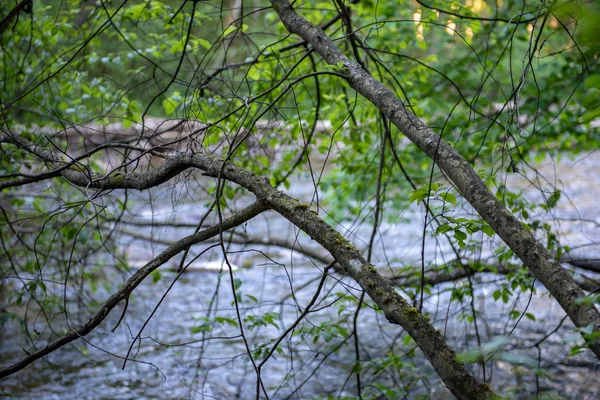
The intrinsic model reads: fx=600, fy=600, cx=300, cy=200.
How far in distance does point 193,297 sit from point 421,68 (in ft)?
12.5

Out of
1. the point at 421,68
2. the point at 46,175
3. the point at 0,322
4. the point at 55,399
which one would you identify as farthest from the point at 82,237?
the point at 421,68

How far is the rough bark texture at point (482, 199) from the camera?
4.49ft

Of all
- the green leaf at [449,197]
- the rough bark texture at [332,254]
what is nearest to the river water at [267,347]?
the rough bark texture at [332,254]

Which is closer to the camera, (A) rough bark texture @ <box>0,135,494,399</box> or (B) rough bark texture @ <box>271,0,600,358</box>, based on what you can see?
(B) rough bark texture @ <box>271,0,600,358</box>

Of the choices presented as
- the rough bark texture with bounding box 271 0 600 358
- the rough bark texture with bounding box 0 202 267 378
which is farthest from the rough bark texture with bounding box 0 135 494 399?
the rough bark texture with bounding box 271 0 600 358

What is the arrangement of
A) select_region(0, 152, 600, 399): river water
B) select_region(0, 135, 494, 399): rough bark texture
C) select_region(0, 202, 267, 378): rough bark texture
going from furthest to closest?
1. select_region(0, 152, 600, 399): river water
2. select_region(0, 202, 267, 378): rough bark texture
3. select_region(0, 135, 494, 399): rough bark texture

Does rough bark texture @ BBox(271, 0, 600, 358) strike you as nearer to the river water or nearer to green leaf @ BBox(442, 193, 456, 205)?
green leaf @ BBox(442, 193, 456, 205)

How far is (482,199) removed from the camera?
1544 mm

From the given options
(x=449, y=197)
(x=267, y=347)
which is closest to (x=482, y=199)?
(x=449, y=197)

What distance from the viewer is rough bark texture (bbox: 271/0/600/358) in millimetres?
1368

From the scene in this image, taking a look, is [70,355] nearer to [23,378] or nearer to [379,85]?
[23,378]

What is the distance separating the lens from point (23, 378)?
15.3 ft

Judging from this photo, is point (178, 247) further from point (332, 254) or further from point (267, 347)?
point (267, 347)

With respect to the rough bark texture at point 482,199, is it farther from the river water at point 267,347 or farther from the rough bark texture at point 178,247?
the river water at point 267,347
